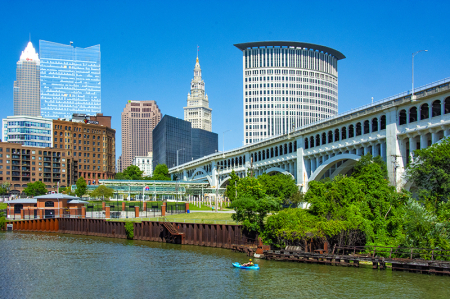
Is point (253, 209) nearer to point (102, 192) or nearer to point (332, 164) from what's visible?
point (332, 164)

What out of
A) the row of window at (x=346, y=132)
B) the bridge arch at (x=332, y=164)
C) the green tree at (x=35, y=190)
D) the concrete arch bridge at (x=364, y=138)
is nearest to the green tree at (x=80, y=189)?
the green tree at (x=35, y=190)

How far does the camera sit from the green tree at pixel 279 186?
90000 millimetres

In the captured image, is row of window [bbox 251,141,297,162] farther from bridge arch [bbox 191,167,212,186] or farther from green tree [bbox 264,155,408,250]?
green tree [bbox 264,155,408,250]

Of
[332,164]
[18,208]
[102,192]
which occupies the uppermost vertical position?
[332,164]

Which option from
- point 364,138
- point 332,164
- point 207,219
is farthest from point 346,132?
point 207,219

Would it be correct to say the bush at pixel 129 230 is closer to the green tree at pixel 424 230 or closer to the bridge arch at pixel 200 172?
the green tree at pixel 424 230

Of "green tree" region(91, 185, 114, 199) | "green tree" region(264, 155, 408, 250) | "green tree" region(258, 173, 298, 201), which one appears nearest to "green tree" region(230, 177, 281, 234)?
"green tree" region(264, 155, 408, 250)

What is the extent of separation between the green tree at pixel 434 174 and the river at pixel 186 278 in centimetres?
1455

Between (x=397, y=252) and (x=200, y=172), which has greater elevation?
(x=200, y=172)

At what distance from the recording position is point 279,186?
91.4m

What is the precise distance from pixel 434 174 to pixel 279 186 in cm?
3904

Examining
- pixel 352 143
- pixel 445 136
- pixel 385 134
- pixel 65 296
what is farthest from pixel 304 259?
pixel 352 143

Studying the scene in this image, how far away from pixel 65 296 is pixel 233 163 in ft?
348

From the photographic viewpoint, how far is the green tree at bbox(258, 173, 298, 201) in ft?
295
